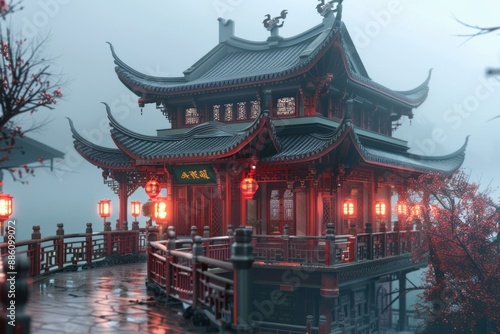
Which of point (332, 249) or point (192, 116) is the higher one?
point (192, 116)

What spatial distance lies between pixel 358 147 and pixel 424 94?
39.8 feet

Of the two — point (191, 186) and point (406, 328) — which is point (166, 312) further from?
point (406, 328)

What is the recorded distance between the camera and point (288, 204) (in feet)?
62.7

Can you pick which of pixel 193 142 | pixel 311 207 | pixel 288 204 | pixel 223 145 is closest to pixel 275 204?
pixel 288 204

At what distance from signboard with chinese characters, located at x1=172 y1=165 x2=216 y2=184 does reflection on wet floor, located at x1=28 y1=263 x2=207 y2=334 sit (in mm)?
4864

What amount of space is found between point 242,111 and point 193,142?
9.65ft

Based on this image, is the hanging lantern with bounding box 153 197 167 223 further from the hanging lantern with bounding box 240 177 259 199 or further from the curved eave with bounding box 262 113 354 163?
the curved eave with bounding box 262 113 354 163

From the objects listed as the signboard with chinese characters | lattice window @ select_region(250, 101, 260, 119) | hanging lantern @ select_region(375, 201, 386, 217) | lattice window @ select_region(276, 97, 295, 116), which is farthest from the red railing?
lattice window @ select_region(250, 101, 260, 119)

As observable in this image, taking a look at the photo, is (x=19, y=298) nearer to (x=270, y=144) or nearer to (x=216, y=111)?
(x=270, y=144)

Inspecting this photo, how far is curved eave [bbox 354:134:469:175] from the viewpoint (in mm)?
19047

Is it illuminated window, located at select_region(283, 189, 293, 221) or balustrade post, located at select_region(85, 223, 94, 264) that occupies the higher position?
illuminated window, located at select_region(283, 189, 293, 221)

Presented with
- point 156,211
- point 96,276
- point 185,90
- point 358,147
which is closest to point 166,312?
point 96,276

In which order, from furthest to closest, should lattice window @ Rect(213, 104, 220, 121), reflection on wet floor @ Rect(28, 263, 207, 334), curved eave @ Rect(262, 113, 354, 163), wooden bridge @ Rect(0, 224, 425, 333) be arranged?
lattice window @ Rect(213, 104, 220, 121), curved eave @ Rect(262, 113, 354, 163), wooden bridge @ Rect(0, 224, 425, 333), reflection on wet floor @ Rect(28, 263, 207, 334)

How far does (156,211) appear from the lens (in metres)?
17.3
